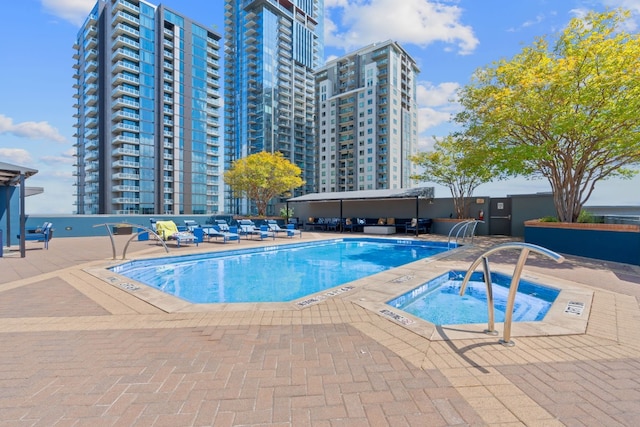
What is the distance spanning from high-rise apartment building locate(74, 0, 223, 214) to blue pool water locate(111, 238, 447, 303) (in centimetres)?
4033

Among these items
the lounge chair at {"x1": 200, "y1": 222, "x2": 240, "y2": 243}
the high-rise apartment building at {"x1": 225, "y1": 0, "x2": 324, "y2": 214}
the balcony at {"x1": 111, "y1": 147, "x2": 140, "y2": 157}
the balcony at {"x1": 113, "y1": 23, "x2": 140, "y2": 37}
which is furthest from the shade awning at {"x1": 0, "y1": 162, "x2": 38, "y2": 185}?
the high-rise apartment building at {"x1": 225, "y1": 0, "x2": 324, "y2": 214}

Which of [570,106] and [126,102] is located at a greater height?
[126,102]

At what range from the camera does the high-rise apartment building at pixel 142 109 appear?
141 feet

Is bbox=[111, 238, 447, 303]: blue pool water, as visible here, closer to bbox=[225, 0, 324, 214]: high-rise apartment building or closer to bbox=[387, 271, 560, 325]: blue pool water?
bbox=[387, 271, 560, 325]: blue pool water

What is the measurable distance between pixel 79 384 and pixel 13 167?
1086 centimetres

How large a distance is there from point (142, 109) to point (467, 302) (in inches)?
2049

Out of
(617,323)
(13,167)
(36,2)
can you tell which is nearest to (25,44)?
(36,2)

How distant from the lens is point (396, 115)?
59.8m

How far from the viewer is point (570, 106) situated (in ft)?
33.0

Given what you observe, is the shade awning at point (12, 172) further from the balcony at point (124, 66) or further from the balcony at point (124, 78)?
the balcony at point (124, 66)

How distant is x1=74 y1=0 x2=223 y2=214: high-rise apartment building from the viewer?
4312cm

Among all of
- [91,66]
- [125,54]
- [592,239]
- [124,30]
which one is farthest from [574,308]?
[91,66]

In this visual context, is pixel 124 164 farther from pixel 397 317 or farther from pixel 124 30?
pixel 397 317

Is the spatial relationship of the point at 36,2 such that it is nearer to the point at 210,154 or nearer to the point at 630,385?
the point at 630,385
